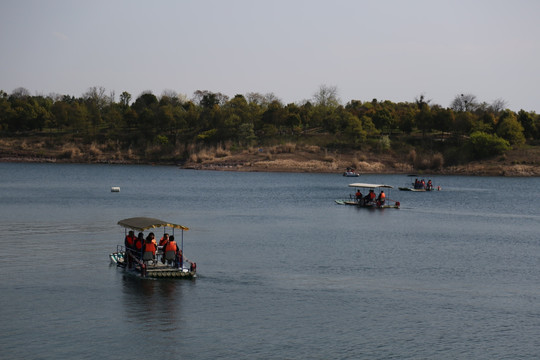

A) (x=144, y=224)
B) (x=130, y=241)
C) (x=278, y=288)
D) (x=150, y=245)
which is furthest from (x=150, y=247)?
(x=278, y=288)

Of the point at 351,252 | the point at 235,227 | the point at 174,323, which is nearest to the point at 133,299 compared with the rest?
the point at 174,323

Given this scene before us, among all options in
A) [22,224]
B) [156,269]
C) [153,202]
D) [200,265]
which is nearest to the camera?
[156,269]

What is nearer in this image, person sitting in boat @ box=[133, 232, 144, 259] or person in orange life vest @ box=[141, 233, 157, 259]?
person in orange life vest @ box=[141, 233, 157, 259]

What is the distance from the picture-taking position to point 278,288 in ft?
153

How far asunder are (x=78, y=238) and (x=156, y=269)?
1974 cm

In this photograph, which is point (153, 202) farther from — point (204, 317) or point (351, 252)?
point (204, 317)

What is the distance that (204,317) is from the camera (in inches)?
1551

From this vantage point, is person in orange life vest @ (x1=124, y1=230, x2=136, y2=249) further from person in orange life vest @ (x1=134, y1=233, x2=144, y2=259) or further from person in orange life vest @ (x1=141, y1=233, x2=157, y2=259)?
person in orange life vest @ (x1=141, y1=233, x2=157, y2=259)

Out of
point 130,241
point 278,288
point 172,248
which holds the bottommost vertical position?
point 278,288

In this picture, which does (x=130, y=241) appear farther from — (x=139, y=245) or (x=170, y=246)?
(x=170, y=246)

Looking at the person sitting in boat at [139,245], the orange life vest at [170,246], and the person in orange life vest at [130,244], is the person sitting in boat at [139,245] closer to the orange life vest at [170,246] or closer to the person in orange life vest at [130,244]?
the person in orange life vest at [130,244]

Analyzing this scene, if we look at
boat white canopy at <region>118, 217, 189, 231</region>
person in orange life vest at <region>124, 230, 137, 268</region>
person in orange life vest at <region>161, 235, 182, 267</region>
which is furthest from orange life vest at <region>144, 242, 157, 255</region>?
person in orange life vest at <region>124, 230, 137, 268</region>

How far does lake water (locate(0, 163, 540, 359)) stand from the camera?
35344 millimetres

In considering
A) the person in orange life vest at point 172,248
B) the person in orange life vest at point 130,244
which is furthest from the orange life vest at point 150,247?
the person in orange life vest at point 130,244
